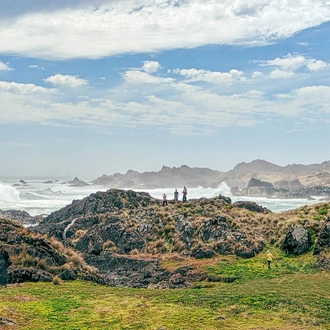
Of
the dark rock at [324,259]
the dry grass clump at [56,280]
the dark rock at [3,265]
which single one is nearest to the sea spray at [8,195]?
the dark rock at [3,265]

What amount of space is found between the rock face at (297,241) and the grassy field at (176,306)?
670cm

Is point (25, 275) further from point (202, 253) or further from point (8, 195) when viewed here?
point (8, 195)

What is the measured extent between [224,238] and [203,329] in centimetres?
1983

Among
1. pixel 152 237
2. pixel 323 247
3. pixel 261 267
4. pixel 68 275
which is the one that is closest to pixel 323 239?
pixel 323 247

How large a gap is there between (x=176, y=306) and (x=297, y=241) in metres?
16.1

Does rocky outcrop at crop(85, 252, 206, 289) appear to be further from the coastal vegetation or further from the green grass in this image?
the green grass

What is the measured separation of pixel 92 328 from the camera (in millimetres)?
13781

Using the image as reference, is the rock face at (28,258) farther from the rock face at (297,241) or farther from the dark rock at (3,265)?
the rock face at (297,241)

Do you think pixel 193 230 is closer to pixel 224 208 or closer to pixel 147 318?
pixel 224 208

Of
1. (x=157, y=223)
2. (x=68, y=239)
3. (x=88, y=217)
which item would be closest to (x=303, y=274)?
(x=157, y=223)

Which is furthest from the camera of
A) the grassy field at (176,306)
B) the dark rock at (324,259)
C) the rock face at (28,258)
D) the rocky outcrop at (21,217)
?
the rocky outcrop at (21,217)

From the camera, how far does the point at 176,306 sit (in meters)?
16.5

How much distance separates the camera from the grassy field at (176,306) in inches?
560

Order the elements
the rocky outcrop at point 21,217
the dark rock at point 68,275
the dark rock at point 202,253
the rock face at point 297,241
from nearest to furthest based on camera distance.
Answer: the dark rock at point 68,275 < the rock face at point 297,241 < the dark rock at point 202,253 < the rocky outcrop at point 21,217
